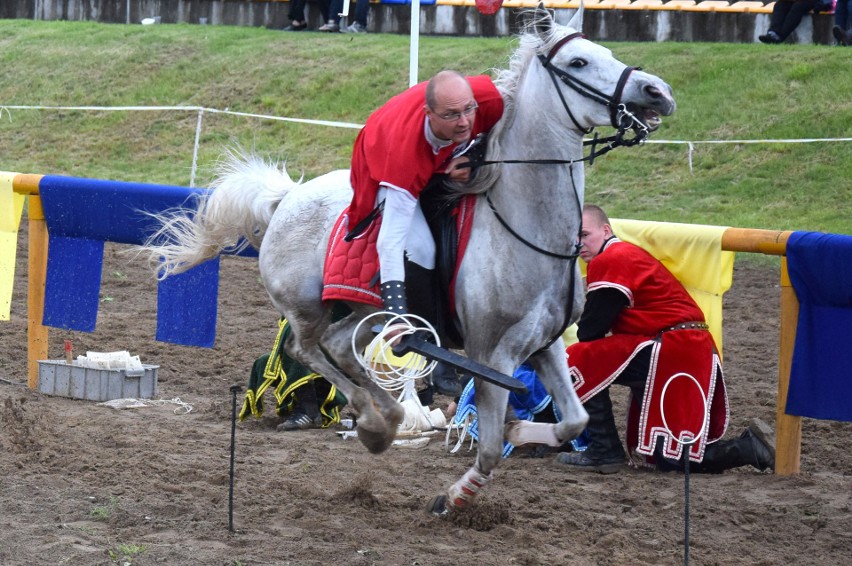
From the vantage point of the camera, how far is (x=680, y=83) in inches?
600

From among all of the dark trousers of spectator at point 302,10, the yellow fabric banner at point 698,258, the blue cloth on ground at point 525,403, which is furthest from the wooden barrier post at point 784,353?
the dark trousers of spectator at point 302,10

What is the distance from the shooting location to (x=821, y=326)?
5.29 metres

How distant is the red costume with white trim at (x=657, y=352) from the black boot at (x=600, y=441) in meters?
0.15

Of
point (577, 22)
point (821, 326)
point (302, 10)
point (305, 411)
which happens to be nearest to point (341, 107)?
point (302, 10)

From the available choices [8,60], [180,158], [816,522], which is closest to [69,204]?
[816,522]

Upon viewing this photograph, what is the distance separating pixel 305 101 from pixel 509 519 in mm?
13514

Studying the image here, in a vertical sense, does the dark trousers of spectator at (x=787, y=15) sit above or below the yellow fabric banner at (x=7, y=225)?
above

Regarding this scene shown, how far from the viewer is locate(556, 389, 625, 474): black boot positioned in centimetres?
567

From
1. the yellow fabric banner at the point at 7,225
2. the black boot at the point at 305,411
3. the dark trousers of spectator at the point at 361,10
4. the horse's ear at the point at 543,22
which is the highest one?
the dark trousers of spectator at the point at 361,10

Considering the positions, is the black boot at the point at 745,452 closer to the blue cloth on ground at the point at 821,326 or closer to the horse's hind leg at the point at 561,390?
the blue cloth on ground at the point at 821,326

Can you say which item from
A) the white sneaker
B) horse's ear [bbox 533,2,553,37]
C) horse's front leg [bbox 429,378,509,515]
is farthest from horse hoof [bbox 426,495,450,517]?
the white sneaker

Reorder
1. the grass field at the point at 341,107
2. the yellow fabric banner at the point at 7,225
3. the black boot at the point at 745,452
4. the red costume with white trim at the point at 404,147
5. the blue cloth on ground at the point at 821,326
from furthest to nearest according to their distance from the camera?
the grass field at the point at 341,107, the yellow fabric banner at the point at 7,225, the black boot at the point at 745,452, the blue cloth on ground at the point at 821,326, the red costume with white trim at the point at 404,147

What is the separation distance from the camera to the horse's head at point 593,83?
413 centimetres

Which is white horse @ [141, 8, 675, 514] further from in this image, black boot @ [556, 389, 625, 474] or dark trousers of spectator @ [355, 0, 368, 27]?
dark trousers of spectator @ [355, 0, 368, 27]
